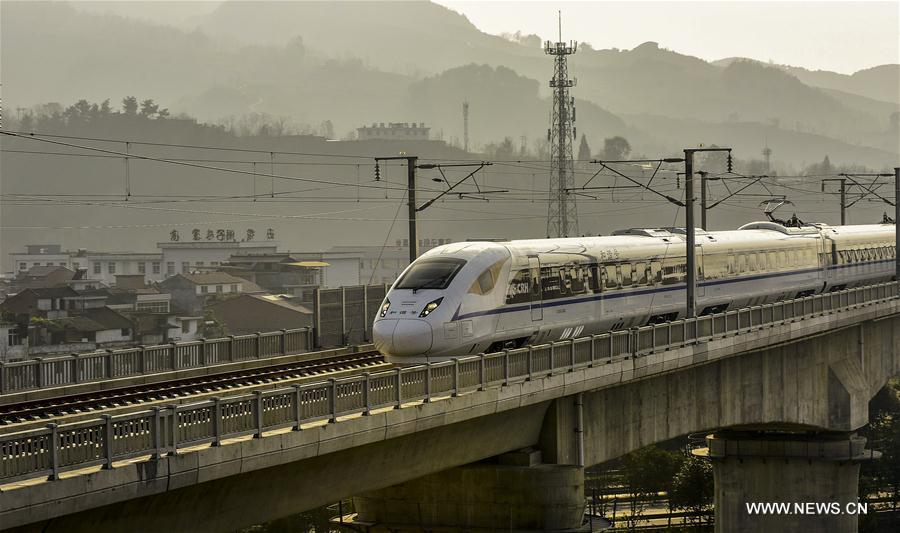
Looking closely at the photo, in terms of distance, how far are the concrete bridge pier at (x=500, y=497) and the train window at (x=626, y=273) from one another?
11576mm

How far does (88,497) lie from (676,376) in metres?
25.5

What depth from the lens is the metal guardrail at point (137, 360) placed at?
3006cm

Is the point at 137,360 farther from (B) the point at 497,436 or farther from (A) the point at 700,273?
Answer: (A) the point at 700,273

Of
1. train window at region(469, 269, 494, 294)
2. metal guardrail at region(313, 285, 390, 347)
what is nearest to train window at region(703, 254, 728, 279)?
metal guardrail at region(313, 285, 390, 347)

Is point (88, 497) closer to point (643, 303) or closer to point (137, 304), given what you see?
point (643, 303)

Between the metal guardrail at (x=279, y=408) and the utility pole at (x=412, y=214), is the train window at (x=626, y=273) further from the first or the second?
the utility pole at (x=412, y=214)

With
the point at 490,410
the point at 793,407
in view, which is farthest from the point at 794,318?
the point at 490,410

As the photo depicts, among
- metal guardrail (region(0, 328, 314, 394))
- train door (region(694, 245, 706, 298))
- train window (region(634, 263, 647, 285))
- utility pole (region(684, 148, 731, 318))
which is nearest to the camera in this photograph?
metal guardrail (region(0, 328, 314, 394))

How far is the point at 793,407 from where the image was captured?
172 feet

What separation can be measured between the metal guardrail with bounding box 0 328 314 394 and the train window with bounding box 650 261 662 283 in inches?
483

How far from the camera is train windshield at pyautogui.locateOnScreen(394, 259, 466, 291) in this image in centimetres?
3453

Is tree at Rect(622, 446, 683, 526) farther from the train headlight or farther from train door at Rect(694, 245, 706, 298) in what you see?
the train headlight

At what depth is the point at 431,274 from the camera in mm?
34969

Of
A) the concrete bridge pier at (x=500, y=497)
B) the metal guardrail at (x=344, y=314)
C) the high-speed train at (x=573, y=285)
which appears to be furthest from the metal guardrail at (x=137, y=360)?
the concrete bridge pier at (x=500, y=497)
